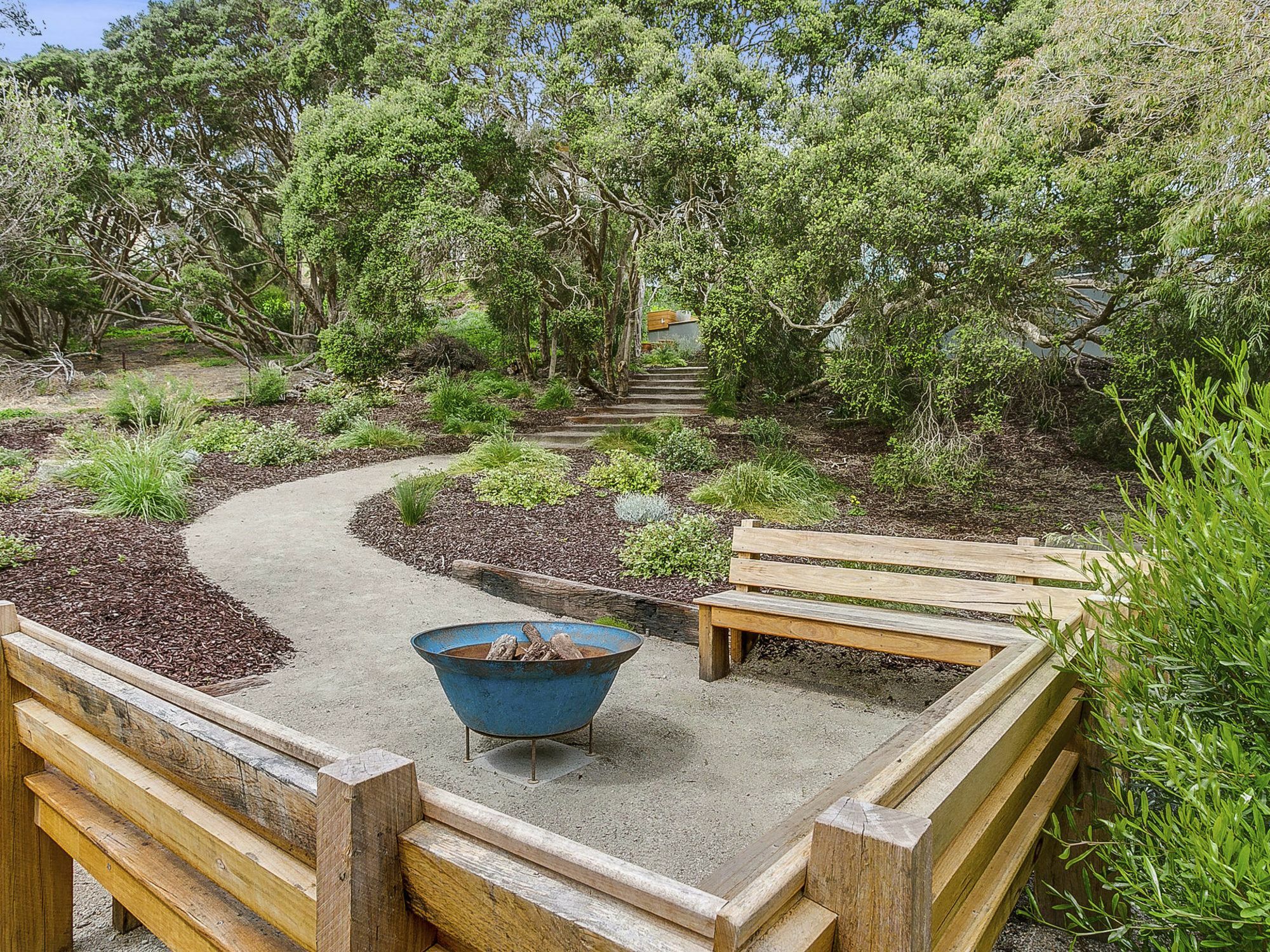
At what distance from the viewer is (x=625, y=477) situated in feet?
29.1

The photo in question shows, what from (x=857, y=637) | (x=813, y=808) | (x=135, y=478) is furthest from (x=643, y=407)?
(x=813, y=808)

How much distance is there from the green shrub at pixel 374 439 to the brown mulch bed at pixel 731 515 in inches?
111

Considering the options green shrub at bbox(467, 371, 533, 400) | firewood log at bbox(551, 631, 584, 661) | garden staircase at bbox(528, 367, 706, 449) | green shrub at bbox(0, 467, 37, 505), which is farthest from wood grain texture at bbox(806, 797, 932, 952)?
green shrub at bbox(467, 371, 533, 400)

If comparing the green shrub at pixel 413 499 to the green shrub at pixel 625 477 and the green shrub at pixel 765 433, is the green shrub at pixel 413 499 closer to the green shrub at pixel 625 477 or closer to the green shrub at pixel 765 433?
the green shrub at pixel 625 477

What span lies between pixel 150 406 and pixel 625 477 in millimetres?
7235

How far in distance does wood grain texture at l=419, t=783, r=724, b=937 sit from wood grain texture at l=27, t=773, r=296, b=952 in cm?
66

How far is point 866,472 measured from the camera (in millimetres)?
10477

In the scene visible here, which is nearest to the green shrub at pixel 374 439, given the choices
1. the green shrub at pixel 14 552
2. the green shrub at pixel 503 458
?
the green shrub at pixel 503 458

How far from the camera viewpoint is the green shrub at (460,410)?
12.9 m

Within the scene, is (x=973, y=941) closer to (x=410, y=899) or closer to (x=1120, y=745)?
(x=1120, y=745)

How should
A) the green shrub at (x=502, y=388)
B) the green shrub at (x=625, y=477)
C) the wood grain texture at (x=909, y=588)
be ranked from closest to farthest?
the wood grain texture at (x=909, y=588)
the green shrub at (x=625, y=477)
the green shrub at (x=502, y=388)

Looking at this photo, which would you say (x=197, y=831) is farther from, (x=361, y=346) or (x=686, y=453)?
(x=361, y=346)

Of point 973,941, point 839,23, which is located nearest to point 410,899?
point 973,941

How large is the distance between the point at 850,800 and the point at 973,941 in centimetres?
70
